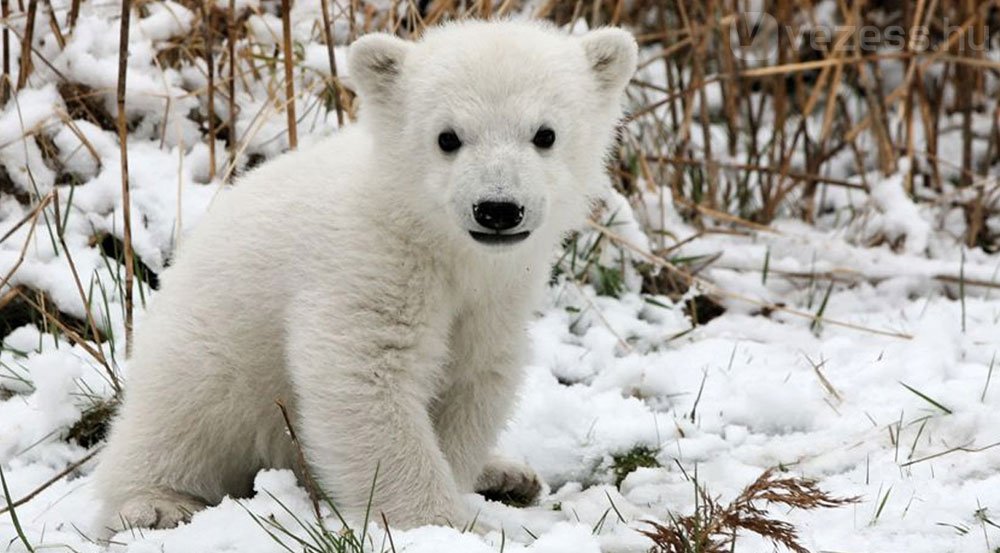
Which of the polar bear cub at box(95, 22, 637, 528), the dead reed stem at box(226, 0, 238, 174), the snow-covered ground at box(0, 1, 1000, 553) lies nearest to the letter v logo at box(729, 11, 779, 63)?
the snow-covered ground at box(0, 1, 1000, 553)

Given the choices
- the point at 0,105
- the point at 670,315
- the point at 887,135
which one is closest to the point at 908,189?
the point at 887,135

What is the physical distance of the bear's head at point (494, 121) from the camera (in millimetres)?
3738

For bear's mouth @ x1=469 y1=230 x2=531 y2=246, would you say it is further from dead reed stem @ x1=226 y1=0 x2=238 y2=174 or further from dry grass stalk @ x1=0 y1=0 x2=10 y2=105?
dry grass stalk @ x1=0 y1=0 x2=10 y2=105

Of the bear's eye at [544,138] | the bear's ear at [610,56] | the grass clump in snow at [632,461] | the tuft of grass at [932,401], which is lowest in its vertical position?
the grass clump in snow at [632,461]

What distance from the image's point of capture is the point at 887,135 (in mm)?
7504

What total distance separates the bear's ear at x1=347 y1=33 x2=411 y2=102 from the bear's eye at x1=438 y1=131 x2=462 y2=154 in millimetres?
304

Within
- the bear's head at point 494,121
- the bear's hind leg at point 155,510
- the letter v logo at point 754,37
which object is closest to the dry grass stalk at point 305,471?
the bear's hind leg at point 155,510

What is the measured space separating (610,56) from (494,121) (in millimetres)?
633

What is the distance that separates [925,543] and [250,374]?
6.56 feet

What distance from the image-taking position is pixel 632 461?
453 cm

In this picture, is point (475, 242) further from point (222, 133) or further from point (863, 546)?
point (222, 133)

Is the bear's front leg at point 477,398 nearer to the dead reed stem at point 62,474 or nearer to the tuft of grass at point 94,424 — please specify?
the dead reed stem at point 62,474

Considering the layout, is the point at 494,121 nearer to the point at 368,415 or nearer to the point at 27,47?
the point at 368,415

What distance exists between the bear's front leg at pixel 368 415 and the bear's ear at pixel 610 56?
1054 millimetres
